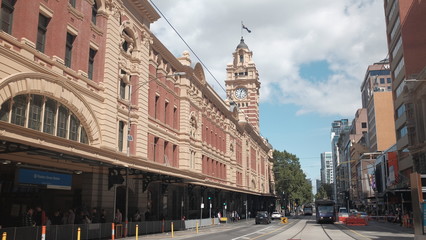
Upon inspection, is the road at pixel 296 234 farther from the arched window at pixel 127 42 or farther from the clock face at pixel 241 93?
the clock face at pixel 241 93

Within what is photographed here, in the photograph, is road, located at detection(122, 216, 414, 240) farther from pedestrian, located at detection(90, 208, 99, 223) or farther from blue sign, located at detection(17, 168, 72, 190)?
blue sign, located at detection(17, 168, 72, 190)

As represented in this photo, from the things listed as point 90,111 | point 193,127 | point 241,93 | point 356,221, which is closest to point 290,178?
point 241,93

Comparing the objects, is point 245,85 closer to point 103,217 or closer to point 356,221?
point 356,221

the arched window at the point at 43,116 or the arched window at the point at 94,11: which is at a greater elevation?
the arched window at the point at 94,11

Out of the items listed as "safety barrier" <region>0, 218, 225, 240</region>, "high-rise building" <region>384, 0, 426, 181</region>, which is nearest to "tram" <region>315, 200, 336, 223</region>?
"high-rise building" <region>384, 0, 426, 181</region>

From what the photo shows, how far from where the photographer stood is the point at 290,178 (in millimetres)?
107188

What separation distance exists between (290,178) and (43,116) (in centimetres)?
9233

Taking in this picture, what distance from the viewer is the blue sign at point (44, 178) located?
19.9 meters

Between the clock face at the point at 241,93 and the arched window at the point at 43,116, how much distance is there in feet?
262

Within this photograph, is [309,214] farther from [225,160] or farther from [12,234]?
[12,234]

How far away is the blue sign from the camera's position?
784 inches

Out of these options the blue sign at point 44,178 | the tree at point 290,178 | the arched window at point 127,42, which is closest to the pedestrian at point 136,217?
the blue sign at point 44,178

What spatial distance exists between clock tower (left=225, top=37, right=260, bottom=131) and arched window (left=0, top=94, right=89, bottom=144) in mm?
77350

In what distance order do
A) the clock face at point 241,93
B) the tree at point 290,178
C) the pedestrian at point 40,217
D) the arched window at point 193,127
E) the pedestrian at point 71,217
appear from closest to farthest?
1. the pedestrian at point 40,217
2. the pedestrian at point 71,217
3. the arched window at point 193,127
4. the clock face at point 241,93
5. the tree at point 290,178
